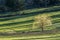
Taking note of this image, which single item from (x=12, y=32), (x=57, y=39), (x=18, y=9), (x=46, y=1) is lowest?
(x=57, y=39)

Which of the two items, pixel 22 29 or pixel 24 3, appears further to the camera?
pixel 24 3

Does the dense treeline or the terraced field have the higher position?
the dense treeline

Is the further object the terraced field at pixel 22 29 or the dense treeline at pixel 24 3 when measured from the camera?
the dense treeline at pixel 24 3

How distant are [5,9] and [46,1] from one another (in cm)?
3896

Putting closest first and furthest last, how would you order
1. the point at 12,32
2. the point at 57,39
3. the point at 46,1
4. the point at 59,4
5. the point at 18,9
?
the point at 57,39 < the point at 12,32 < the point at 18,9 < the point at 59,4 < the point at 46,1

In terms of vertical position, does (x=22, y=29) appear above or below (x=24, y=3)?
below

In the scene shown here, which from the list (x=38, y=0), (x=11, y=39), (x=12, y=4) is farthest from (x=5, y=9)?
(x=11, y=39)

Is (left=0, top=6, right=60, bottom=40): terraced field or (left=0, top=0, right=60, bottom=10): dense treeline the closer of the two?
(left=0, top=6, right=60, bottom=40): terraced field

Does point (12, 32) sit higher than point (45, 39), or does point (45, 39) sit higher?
point (12, 32)

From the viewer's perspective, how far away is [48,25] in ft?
281

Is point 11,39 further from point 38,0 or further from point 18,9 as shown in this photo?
point 38,0

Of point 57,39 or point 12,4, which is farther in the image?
point 12,4

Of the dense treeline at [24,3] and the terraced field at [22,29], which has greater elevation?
the dense treeline at [24,3]

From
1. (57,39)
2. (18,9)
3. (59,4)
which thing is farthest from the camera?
(59,4)
